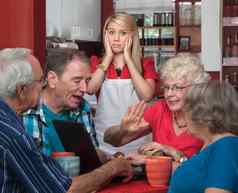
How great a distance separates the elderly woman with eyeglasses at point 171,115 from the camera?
3006mm

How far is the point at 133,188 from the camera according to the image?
2.49m

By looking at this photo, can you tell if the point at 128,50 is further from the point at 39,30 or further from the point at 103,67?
the point at 39,30

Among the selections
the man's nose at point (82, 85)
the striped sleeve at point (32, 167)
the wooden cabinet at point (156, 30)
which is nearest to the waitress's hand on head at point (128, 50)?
the man's nose at point (82, 85)

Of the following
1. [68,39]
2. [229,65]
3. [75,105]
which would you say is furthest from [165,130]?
[229,65]

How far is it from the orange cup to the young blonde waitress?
42.8 inches

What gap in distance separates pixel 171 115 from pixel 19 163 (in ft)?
4.42

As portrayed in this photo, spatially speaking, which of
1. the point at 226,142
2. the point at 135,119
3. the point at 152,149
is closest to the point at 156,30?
the point at 135,119

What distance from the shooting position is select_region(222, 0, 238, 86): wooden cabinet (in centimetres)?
726

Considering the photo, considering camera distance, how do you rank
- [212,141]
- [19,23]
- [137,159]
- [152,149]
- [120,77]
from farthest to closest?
[120,77] < [19,23] < [152,149] < [137,159] < [212,141]

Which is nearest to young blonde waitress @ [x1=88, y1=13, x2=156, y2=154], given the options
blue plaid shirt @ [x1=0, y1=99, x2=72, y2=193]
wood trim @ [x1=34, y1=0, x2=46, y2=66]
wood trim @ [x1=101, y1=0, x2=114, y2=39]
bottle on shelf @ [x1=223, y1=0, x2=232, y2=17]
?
wood trim @ [x1=34, y1=0, x2=46, y2=66]

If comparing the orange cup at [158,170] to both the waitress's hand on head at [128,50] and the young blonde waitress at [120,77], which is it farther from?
the waitress's hand on head at [128,50]

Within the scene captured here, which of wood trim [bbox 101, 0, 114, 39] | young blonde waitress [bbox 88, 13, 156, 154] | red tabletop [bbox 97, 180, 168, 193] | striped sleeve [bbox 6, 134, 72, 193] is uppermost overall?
wood trim [bbox 101, 0, 114, 39]

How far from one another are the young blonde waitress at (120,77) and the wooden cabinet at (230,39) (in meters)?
3.58

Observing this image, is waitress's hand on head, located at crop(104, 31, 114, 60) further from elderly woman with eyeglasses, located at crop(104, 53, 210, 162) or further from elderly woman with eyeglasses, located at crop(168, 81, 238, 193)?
elderly woman with eyeglasses, located at crop(168, 81, 238, 193)
